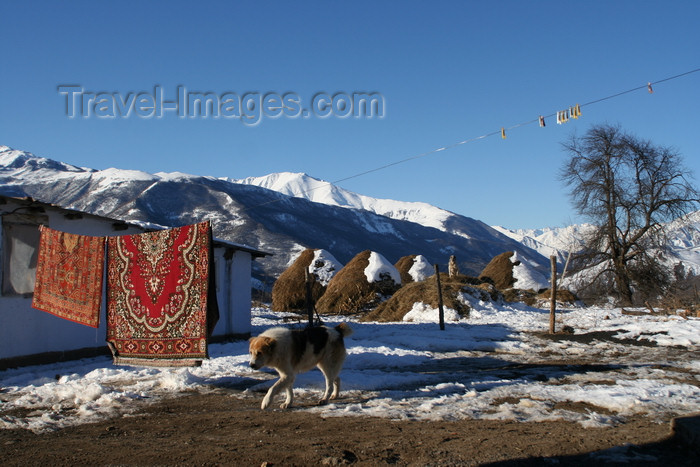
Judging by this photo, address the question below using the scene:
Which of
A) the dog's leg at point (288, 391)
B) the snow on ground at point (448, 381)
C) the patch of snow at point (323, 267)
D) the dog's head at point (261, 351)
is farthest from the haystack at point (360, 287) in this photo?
the dog's head at point (261, 351)

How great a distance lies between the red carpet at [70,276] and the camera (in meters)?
8.52

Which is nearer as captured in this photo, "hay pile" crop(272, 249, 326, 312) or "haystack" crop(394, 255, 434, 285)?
Answer: "hay pile" crop(272, 249, 326, 312)

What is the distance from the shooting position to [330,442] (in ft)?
15.9

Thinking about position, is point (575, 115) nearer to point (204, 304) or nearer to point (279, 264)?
point (204, 304)

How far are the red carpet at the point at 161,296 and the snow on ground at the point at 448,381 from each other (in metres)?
0.73

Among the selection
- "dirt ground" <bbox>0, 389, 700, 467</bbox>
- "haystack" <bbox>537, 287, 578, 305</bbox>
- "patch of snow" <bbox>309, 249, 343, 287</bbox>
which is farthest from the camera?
"patch of snow" <bbox>309, 249, 343, 287</bbox>

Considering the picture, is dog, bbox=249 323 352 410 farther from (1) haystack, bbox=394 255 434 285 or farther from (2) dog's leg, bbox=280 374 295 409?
(1) haystack, bbox=394 255 434 285

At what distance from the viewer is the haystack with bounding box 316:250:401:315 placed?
28.5 meters

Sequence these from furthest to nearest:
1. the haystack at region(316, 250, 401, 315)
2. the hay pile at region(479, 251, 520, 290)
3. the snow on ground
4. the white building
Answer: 1. the hay pile at region(479, 251, 520, 290)
2. the haystack at region(316, 250, 401, 315)
3. the white building
4. the snow on ground

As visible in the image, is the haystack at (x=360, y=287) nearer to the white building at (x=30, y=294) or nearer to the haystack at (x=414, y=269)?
the haystack at (x=414, y=269)

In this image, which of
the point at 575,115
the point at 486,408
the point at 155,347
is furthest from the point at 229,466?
the point at 575,115

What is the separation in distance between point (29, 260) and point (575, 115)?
13.3 metres

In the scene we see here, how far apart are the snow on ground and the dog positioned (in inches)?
15.6

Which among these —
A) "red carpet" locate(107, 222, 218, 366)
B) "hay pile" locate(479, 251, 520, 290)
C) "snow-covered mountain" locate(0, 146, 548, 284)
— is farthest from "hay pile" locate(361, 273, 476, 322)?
"snow-covered mountain" locate(0, 146, 548, 284)
